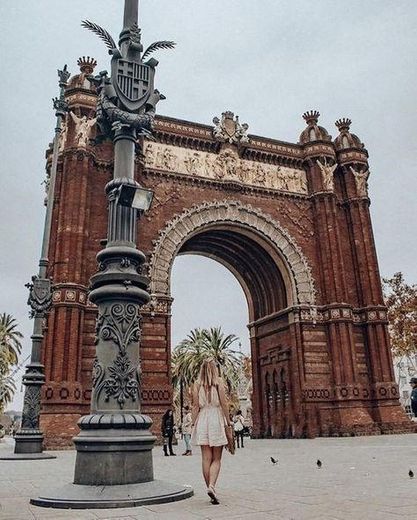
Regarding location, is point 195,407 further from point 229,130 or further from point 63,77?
point 229,130

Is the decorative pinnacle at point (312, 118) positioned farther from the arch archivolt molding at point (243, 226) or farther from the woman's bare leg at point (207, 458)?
the woman's bare leg at point (207, 458)

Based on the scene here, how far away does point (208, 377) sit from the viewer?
6348 mm

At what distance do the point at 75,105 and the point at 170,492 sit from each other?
2052 centimetres

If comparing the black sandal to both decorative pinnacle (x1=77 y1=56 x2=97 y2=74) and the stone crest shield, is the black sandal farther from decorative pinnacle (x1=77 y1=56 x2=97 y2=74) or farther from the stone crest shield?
decorative pinnacle (x1=77 y1=56 x2=97 y2=74)

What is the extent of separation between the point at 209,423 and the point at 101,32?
587 cm

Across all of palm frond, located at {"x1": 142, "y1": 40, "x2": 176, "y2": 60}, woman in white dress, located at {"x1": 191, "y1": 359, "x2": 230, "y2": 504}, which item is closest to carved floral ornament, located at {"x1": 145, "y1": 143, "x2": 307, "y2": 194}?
palm frond, located at {"x1": 142, "y1": 40, "x2": 176, "y2": 60}

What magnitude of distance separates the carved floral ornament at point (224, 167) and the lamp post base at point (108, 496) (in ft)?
66.0

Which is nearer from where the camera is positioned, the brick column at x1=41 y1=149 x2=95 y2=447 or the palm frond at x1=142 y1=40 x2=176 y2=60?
the palm frond at x1=142 y1=40 x2=176 y2=60

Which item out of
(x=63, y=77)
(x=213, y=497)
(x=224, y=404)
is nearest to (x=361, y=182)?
(x=63, y=77)

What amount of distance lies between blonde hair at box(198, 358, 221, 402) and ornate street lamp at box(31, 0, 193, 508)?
83 cm

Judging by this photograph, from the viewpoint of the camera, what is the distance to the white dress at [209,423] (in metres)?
5.98

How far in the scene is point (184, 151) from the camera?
25.8 m

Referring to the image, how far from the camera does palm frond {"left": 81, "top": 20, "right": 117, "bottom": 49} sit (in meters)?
7.50

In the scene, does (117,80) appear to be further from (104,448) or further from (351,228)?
(351,228)
